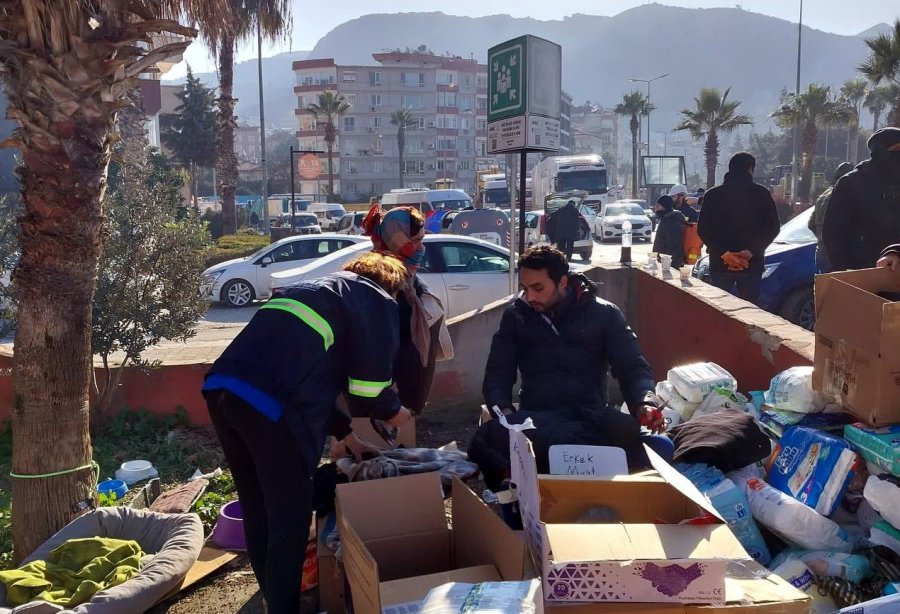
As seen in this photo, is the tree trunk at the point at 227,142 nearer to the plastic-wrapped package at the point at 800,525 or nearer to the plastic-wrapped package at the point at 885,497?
the plastic-wrapped package at the point at 800,525

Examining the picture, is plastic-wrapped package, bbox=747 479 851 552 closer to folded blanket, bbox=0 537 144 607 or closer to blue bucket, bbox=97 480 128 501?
folded blanket, bbox=0 537 144 607

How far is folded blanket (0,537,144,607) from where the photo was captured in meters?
3.08

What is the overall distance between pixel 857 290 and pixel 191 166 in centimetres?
5358

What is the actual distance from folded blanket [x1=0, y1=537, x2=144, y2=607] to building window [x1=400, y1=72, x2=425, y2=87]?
90681 millimetres

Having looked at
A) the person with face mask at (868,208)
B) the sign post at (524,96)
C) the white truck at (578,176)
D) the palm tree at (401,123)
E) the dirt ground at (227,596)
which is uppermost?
the palm tree at (401,123)

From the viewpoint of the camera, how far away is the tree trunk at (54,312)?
3.27m

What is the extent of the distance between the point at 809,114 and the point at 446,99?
197 ft

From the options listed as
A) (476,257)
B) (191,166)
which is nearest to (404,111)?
(191,166)

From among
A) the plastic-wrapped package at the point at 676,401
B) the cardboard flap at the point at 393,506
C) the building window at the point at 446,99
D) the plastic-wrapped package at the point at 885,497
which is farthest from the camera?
the building window at the point at 446,99

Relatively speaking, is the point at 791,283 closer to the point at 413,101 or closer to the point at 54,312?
the point at 54,312

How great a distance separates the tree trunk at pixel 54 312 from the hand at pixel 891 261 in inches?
145

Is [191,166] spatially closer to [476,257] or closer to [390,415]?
[476,257]

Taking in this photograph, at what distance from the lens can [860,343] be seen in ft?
10.4

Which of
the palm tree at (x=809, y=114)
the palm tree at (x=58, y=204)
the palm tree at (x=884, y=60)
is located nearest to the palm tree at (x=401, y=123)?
the palm tree at (x=809, y=114)
